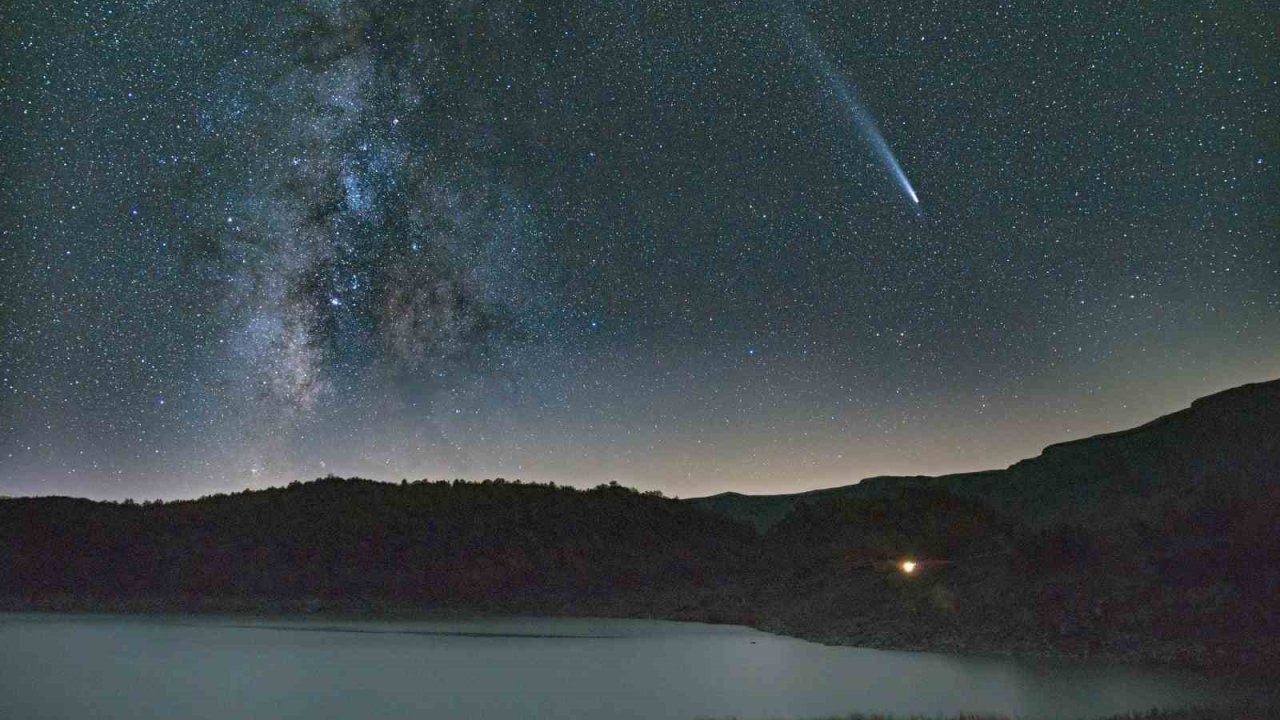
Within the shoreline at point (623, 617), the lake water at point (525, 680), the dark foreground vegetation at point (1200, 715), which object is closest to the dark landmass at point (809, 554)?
the shoreline at point (623, 617)

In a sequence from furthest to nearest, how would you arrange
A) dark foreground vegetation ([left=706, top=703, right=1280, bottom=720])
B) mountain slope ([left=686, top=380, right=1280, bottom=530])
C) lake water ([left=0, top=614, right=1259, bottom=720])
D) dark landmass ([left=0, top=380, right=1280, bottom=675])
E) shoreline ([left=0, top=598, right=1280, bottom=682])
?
1. mountain slope ([left=686, top=380, right=1280, bottom=530])
2. dark landmass ([left=0, top=380, right=1280, bottom=675])
3. shoreline ([left=0, top=598, right=1280, bottom=682])
4. lake water ([left=0, top=614, right=1259, bottom=720])
5. dark foreground vegetation ([left=706, top=703, right=1280, bottom=720])

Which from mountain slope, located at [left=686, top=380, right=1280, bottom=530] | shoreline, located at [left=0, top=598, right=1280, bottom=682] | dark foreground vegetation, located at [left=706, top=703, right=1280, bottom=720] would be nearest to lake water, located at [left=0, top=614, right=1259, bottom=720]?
shoreline, located at [left=0, top=598, right=1280, bottom=682]

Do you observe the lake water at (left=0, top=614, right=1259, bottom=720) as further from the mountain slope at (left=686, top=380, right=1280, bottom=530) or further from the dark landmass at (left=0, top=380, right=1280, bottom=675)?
the mountain slope at (left=686, top=380, right=1280, bottom=530)

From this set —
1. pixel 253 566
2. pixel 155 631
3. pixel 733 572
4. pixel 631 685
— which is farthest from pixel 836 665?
pixel 253 566

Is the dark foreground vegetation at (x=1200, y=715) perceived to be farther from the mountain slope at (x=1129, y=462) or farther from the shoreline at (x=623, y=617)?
the mountain slope at (x=1129, y=462)

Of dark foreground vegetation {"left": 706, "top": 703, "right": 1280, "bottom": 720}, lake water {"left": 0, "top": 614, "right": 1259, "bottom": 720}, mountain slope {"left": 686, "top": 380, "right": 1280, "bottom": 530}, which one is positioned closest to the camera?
A: dark foreground vegetation {"left": 706, "top": 703, "right": 1280, "bottom": 720}

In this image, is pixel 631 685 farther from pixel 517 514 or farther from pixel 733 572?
pixel 517 514

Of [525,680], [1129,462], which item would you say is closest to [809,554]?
[1129,462]
